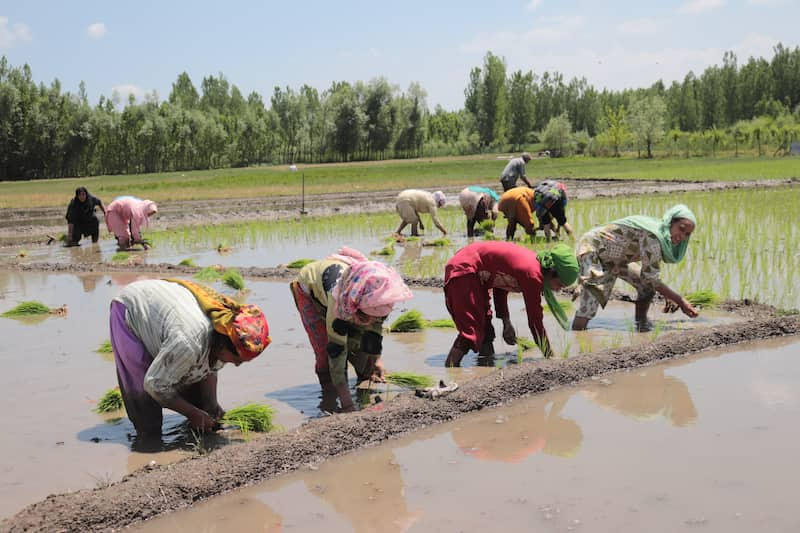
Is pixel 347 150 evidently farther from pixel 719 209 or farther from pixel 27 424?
pixel 27 424

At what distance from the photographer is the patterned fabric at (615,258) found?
6359mm

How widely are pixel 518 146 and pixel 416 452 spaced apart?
67.4 metres

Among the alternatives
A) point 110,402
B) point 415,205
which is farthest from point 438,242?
point 110,402

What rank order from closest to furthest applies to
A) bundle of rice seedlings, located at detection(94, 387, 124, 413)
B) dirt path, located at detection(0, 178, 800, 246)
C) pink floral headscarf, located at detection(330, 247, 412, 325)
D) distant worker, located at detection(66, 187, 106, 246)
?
pink floral headscarf, located at detection(330, 247, 412, 325) < bundle of rice seedlings, located at detection(94, 387, 124, 413) < distant worker, located at detection(66, 187, 106, 246) < dirt path, located at detection(0, 178, 800, 246)

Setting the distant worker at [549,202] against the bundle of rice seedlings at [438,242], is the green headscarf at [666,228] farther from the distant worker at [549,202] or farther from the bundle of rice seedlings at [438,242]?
the bundle of rice seedlings at [438,242]

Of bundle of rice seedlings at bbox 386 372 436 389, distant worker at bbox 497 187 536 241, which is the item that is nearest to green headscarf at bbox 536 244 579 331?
bundle of rice seedlings at bbox 386 372 436 389

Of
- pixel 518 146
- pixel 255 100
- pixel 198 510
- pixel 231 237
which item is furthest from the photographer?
pixel 255 100

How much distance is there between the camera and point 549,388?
4988mm

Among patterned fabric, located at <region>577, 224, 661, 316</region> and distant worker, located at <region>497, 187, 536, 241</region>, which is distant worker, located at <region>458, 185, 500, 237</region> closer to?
distant worker, located at <region>497, 187, 536, 241</region>

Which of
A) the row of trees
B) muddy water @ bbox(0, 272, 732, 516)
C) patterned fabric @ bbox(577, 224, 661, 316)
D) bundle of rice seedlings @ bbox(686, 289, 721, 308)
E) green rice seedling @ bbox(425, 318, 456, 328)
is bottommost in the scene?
muddy water @ bbox(0, 272, 732, 516)

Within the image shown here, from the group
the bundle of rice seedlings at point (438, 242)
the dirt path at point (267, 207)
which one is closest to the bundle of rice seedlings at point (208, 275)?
the bundle of rice seedlings at point (438, 242)

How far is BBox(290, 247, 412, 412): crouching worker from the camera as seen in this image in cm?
420

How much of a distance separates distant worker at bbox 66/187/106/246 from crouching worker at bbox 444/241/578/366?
386 inches

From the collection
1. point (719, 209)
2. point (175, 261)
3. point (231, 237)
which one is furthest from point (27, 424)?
point (719, 209)
